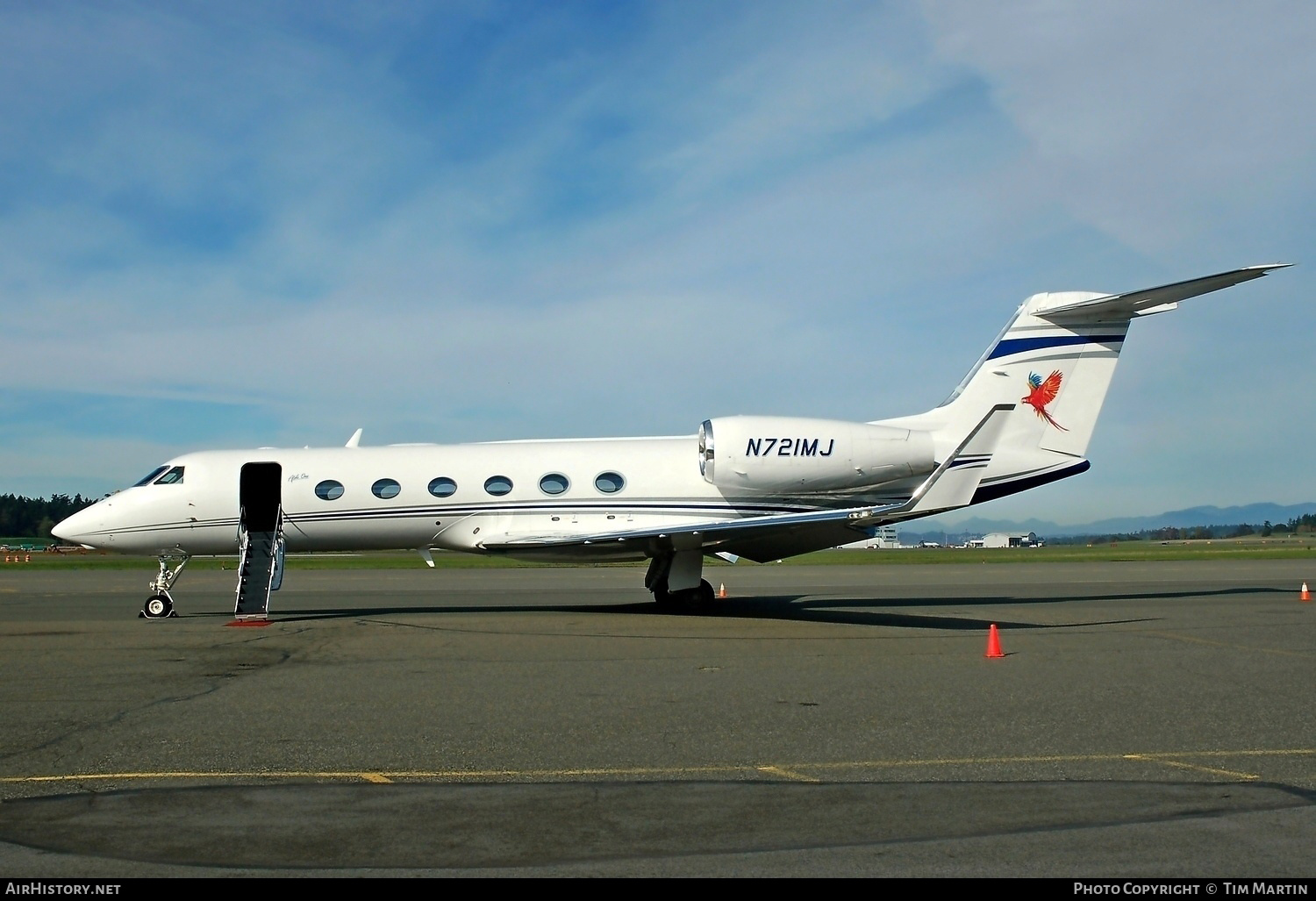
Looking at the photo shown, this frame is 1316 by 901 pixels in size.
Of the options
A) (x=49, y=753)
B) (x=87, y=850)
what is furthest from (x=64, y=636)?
(x=87, y=850)

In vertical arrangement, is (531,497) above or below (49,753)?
above

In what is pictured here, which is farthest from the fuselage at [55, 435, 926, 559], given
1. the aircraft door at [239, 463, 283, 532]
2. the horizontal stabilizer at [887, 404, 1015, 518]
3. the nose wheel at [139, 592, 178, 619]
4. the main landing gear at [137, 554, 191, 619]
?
the horizontal stabilizer at [887, 404, 1015, 518]

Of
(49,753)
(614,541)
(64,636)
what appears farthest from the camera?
(614,541)

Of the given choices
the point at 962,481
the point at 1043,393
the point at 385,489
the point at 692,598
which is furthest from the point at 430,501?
the point at 1043,393

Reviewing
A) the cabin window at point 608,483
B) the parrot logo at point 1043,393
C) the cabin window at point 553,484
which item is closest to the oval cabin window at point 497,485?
the cabin window at point 553,484

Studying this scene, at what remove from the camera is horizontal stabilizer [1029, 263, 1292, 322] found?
17375mm

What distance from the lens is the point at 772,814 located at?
5.57 metres

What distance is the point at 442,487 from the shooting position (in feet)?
61.4

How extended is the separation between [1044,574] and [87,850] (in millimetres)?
31465

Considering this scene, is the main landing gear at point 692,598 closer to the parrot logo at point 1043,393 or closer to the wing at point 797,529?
the wing at point 797,529

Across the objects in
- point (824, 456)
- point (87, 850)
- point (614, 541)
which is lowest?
point (87, 850)

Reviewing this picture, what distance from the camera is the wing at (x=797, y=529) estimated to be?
15.4 meters

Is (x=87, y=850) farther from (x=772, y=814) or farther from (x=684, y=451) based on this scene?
(x=684, y=451)
